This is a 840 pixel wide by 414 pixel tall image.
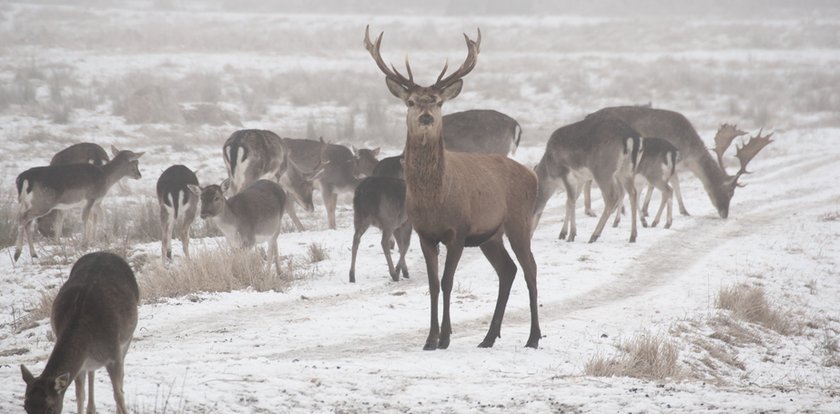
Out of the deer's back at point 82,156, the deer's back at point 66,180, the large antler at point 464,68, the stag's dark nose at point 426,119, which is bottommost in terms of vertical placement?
the deer's back at point 66,180

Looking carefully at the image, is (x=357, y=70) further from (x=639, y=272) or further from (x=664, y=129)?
(x=639, y=272)

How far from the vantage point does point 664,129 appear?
18344 millimetres

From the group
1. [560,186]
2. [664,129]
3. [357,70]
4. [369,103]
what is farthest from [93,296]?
[357,70]

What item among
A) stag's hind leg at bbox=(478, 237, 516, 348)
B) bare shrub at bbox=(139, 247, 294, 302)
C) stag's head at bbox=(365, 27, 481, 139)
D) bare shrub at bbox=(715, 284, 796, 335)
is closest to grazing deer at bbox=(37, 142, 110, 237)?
bare shrub at bbox=(139, 247, 294, 302)

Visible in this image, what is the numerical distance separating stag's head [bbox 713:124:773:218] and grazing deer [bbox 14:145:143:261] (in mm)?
10581

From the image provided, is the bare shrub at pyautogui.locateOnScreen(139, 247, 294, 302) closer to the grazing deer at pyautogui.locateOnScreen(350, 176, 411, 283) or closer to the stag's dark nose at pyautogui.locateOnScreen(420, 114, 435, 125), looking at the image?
the grazing deer at pyautogui.locateOnScreen(350, 176, 411, 283)

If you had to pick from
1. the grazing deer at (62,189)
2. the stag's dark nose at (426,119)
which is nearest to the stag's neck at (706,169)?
the grazing deer at (62,189)

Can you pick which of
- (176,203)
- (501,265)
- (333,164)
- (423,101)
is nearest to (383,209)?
(176,203)

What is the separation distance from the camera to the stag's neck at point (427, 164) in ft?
26.3

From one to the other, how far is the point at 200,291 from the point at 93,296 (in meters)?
5.17

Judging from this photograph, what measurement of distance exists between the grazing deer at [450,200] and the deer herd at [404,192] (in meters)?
0.01

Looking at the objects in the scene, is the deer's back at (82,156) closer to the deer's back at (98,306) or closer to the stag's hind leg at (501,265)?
the stag's hind leg at (501,265)

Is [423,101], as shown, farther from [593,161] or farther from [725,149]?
[725,149]

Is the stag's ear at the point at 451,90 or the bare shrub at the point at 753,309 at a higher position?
the stag's ear at the point at 451,90
